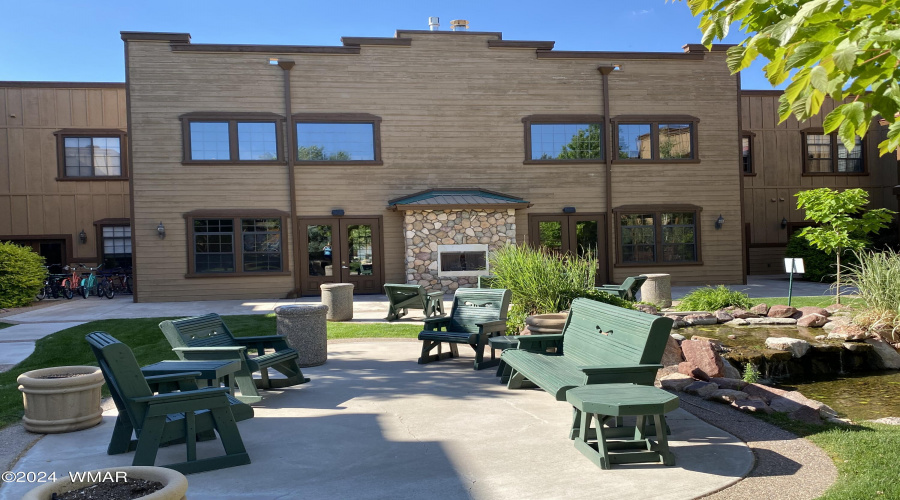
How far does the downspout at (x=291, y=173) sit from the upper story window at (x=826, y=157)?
18954mm

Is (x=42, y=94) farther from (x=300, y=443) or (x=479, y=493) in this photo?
(x=479, y=493)

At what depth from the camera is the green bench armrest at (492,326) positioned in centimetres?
729

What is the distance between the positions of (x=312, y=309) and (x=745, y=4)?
5.79 m

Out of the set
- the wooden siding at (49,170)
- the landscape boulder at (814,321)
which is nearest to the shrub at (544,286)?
the landscape boulder at (814,321)

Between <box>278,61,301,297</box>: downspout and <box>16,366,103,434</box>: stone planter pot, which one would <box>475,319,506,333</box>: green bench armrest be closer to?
<box>16,366,103,434</box>: stone planter pot

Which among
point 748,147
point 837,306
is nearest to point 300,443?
point 837,306

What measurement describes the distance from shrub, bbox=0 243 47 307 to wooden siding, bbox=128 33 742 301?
2793 millimetres

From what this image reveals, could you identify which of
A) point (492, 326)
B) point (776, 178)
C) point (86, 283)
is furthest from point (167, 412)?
point (776, 178)

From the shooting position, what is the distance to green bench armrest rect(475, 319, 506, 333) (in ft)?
23.9

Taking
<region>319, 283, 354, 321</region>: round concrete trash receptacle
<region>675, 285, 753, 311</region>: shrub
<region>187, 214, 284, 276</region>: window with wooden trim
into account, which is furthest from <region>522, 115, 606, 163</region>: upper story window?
<region>319, 283, 354, 321</region>: round concrete trash receptacle

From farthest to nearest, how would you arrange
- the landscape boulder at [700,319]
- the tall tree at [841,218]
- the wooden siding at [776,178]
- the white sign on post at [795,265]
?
the wooden siding at [776,178] → the tall tree at [841,218] → the white sign on post at [795,265] → the landscape boulder at [700,319]

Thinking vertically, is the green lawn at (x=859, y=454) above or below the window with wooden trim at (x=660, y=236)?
below

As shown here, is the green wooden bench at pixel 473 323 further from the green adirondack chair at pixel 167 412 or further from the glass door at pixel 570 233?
the glass door at pixel 570 233

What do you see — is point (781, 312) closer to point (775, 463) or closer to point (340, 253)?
point (775, 463)
